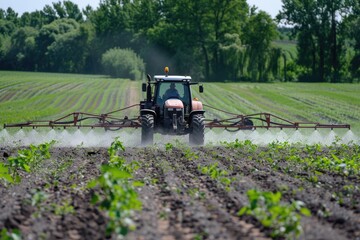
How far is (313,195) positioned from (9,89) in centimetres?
3567

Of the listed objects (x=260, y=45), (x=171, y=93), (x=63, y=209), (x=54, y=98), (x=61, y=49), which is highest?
(x=260, y=45)

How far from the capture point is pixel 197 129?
18.1 meters

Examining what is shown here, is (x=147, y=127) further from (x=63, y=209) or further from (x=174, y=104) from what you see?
(x=63, y=209)

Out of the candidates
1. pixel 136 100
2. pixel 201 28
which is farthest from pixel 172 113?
pixel 201 28

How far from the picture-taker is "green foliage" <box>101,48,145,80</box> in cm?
6494

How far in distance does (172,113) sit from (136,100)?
1805 centimetres

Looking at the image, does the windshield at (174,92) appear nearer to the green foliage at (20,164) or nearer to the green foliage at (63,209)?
the green foliage at (20,164)

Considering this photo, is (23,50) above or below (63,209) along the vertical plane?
above

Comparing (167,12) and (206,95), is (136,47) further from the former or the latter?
(206,95)

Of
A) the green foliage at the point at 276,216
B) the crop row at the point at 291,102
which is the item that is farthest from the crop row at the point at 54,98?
the green foliage at the point at 276,216

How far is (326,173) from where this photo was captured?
11.9 metres

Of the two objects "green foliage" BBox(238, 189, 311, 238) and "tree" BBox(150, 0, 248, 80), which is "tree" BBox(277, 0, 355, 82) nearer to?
"tree" BBox(150, 0, 248, 80)

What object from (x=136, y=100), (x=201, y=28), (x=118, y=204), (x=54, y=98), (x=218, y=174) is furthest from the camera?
(x=201, y=28)

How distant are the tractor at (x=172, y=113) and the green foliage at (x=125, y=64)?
4503 cm
